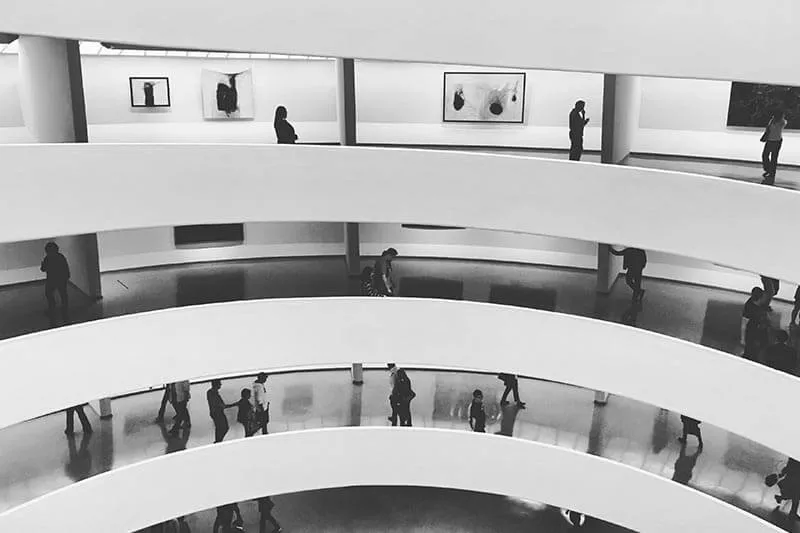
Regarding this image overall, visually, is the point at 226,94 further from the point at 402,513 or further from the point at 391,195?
the point at 402,513

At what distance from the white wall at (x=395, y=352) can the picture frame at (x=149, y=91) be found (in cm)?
678

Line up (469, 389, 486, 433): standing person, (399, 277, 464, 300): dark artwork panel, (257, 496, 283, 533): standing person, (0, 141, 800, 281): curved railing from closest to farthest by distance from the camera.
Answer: (0, 141, 800, 281): curved railing → (469, 389, 486, 433): standing person → (257, 496, 283, 533): standing person → (399, 277, 464, 300): dark artwork panel

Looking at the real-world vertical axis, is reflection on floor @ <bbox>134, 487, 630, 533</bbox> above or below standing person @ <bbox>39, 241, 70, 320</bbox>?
below

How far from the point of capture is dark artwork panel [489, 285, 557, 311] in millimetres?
17891

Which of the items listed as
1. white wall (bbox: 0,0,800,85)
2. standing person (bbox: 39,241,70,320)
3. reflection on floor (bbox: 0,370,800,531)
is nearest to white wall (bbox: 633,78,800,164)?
reflection on floor (bbox: 0,370,800,531)

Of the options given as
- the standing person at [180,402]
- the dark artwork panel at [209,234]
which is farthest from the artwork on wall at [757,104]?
the standing person at [180,402]

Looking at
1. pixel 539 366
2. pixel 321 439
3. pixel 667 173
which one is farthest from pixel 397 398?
pixel 667 173

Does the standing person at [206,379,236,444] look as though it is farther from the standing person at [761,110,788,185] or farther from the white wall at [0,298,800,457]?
the standing person at [761,110,788,185]

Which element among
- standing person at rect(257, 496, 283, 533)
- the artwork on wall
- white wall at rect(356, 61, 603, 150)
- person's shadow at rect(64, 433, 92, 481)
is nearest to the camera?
person's shadow at rect(64, 433, 92, 481)

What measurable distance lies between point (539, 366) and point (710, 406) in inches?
119

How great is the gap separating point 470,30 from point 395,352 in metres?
6.27

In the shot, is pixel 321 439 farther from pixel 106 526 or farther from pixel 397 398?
pixel 106 526

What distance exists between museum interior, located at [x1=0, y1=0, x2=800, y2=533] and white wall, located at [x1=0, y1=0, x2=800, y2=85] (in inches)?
1.3

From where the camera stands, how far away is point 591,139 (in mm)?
19469
